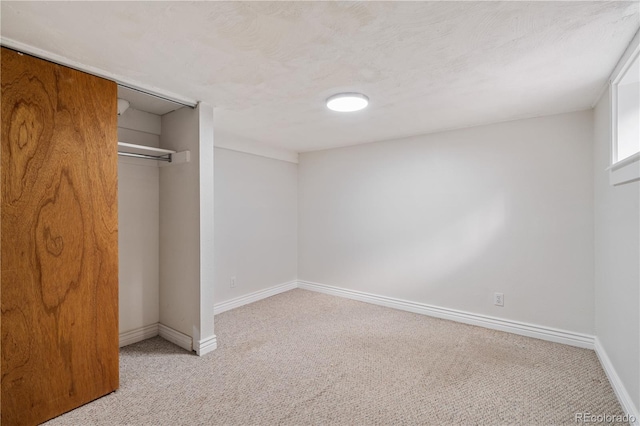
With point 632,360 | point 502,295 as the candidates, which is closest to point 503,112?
point 502,295

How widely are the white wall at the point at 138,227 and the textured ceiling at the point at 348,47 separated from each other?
2.56ft

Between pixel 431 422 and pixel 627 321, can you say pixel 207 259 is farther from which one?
pixel 627 321

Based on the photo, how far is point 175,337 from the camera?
2801 mm

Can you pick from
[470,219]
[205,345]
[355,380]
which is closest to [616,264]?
[470,219]

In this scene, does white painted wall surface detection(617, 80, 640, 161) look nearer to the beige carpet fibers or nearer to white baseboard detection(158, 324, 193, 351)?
the beige carpet fibers

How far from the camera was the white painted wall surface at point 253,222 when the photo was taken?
369 centimetres

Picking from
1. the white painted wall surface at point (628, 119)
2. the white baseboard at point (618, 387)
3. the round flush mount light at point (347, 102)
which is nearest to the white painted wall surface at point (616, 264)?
the white baseboard at point (618, 387)

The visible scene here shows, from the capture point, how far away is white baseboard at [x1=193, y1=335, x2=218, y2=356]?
8.43 ft

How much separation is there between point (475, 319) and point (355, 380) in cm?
175

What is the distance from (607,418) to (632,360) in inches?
14.6

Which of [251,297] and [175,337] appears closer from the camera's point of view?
[175,337]

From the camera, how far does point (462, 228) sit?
335 centimetres

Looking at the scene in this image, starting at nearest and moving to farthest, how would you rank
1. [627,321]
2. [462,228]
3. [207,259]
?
[627,321], [207,259], [462,228]

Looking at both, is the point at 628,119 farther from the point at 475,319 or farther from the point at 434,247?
the point at 475,319
